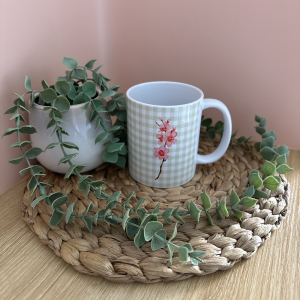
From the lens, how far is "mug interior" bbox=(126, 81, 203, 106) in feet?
1.76

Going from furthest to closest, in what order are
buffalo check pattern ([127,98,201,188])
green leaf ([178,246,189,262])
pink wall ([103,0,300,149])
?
pink wall ([103,0,300,149]), buffalo check pattern ([127,98,201,188]), green leaf ([178,246,189,262])

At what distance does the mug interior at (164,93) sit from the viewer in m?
0.54

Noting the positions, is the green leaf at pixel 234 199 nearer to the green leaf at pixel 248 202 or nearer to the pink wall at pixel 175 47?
the green leaf at pixel 248 202

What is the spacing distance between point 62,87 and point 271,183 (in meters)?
0.33

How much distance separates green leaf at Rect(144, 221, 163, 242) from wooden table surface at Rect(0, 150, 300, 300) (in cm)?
6

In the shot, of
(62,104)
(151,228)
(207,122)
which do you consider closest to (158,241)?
(151,228)

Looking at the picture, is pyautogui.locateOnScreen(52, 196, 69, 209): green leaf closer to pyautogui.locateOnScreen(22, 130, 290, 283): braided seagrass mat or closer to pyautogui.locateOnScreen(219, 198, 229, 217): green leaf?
pyautogui.locateOnScreen(22, 130, 290, 283): braided seagrass mat

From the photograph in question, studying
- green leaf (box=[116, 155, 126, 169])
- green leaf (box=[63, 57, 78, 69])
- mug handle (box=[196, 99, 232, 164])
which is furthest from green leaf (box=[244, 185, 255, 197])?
green leaf (box=[63, 57, 78, 69])

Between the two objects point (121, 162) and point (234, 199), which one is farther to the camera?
point (121, 162)

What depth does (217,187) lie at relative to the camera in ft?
1.69

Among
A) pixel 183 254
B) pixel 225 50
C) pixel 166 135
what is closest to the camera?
pixel 183 254

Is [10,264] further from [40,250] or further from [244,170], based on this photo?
[244,170]

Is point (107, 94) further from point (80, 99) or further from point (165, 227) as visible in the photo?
point (165, 227)

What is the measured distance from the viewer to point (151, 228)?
1.26ft
